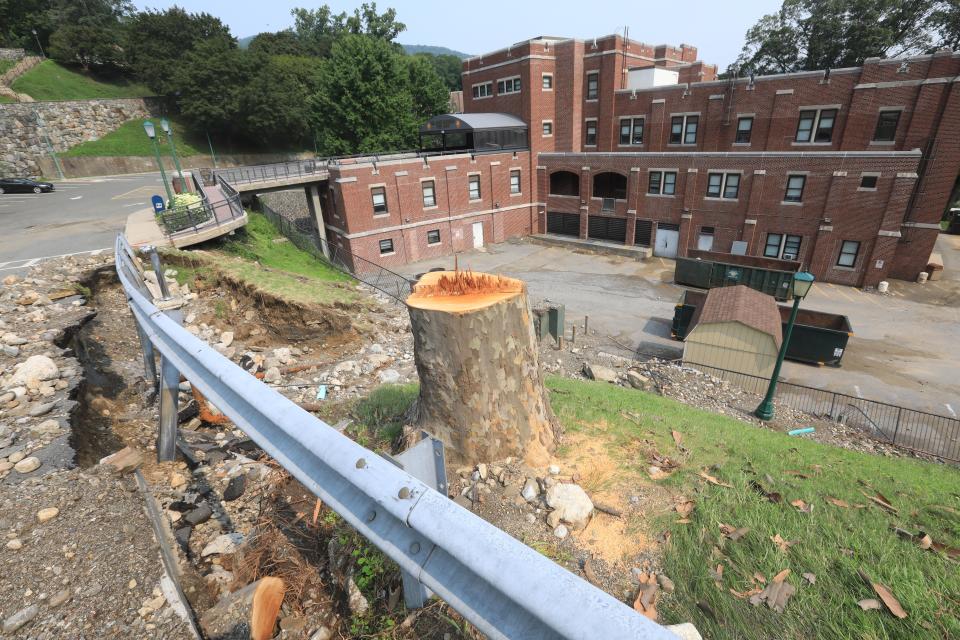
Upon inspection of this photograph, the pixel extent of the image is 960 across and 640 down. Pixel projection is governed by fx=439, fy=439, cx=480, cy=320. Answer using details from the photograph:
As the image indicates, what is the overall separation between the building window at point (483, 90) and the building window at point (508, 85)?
114 centimetres

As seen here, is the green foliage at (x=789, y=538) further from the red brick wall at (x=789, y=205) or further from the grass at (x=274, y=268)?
Result: the red brick wall at (x=789, y=205)

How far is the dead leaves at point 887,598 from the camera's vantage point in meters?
2.96

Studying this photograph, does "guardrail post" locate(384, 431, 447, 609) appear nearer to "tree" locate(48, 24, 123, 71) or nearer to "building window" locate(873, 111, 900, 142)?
"building window" locate(873, 111, 900, 142)

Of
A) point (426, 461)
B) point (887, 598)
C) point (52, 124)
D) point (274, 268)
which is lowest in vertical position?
point (274, 268)

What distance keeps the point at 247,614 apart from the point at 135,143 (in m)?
59.7

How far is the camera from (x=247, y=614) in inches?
97.0

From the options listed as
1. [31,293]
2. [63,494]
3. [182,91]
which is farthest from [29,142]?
[63,494]

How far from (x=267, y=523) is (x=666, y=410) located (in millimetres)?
7360

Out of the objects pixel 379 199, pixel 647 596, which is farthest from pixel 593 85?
pixel 647 596

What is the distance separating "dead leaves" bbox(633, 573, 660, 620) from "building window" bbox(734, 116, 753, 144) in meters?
33.9

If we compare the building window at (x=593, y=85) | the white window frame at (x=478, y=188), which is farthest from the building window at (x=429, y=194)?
the building window at (x=593, y=85)

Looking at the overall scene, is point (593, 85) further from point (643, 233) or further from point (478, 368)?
point (478, 368)

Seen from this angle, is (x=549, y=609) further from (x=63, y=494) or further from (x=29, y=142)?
(x=29, y=142)

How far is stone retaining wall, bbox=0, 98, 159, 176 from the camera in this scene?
119 ft
